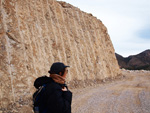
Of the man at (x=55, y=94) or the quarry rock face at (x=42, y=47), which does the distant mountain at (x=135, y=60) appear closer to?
the quarry rock face at (x=42, y=47)

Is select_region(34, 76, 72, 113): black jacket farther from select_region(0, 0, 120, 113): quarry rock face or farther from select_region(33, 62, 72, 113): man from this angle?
select_region(0, 0, 120, 113): quarry rock face

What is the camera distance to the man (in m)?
2.28

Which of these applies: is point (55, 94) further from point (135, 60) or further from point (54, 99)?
point (135, 60)

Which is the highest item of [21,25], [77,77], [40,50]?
[21,25]

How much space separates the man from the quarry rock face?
5.25m

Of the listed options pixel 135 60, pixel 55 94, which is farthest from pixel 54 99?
pixel 135 60

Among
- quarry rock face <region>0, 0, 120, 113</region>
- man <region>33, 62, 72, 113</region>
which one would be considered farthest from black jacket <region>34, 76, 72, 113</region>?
quarry rock face <region>0, 0, 120, 113</region>

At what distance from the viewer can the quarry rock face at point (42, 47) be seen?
25.7 ft

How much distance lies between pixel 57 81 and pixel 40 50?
355 inches

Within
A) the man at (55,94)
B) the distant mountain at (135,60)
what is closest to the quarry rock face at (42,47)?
the man at (55,94)

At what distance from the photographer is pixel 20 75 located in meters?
8.17

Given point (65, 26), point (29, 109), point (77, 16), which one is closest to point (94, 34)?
point (77, 16)

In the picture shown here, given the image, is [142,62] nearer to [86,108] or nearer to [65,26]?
[65,26]

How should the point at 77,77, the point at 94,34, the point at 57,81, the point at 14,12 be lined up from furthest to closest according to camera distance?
the point at 94,34, the point at 77,77, the point at 14,12, the point at 57,81
